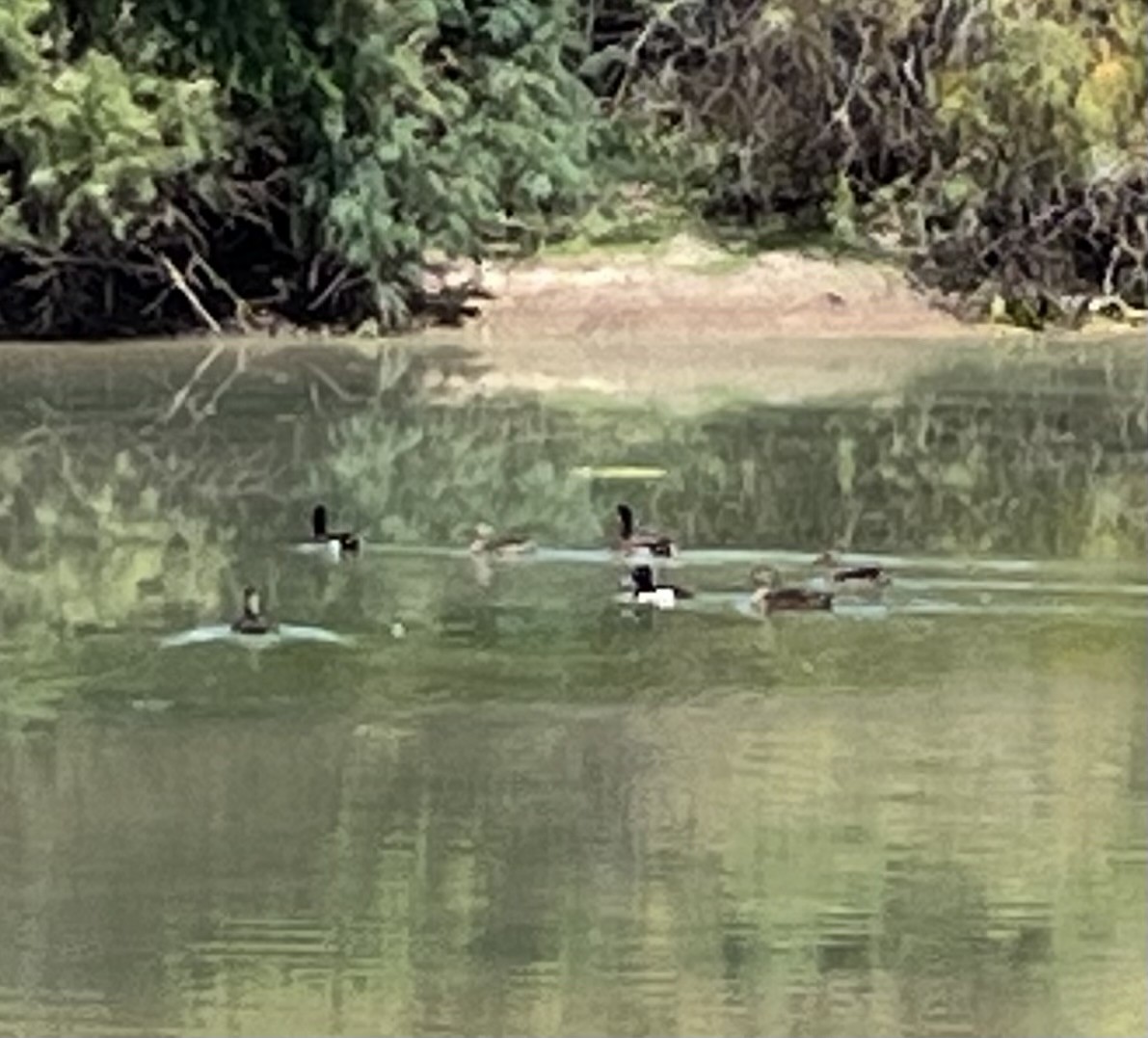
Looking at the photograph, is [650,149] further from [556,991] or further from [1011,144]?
[556,991]

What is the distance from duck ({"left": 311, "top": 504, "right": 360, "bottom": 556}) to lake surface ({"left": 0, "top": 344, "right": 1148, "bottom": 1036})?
9 centimetres

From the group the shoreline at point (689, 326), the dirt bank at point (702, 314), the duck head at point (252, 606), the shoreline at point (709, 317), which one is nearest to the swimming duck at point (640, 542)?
the duck head at point (252, 606)

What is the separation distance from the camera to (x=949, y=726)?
9820 millimetres

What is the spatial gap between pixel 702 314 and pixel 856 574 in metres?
12.5

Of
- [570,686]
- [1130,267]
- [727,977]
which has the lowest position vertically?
[1130,267]

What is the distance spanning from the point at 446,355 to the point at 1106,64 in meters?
5.16

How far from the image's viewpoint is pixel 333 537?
533 inches

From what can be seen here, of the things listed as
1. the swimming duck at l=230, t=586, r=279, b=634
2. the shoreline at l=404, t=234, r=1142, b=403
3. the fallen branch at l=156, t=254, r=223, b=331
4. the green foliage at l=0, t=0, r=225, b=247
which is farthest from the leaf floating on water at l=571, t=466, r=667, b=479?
the fallen branch at l=156, t=254, r=223, b=331

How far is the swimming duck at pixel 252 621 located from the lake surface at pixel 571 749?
0.43ft

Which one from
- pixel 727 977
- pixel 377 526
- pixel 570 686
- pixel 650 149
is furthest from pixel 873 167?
pixel 727 977

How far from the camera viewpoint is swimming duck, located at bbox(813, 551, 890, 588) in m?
12.4

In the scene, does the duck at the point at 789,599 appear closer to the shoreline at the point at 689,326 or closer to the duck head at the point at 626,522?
the duck head at the point at 626,522

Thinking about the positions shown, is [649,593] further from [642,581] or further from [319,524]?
[319,524]

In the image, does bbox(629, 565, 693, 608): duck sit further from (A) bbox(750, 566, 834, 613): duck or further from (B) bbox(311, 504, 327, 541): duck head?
(B) bbox(311, 504, 327, 541): duck head
